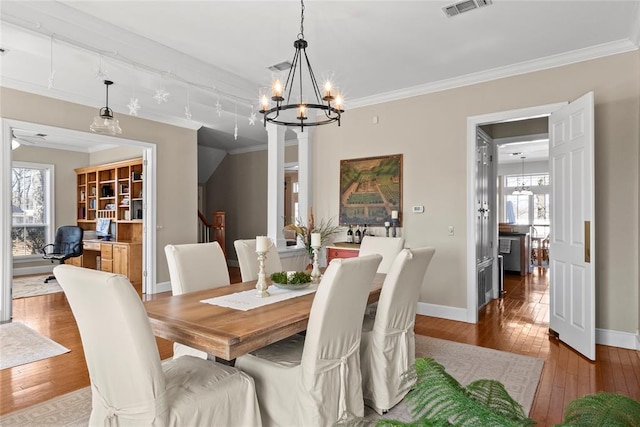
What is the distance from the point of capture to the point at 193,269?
110 inches

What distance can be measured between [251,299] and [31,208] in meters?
7.90

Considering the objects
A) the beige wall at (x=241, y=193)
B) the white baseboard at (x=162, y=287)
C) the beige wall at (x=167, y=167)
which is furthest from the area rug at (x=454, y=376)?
the beige wall at (x=241, y=193)

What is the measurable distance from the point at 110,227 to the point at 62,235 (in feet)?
2.65

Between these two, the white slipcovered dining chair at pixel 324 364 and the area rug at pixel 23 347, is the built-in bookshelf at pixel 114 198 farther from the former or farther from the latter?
the white slipcovered dining chair at pixel 324 364

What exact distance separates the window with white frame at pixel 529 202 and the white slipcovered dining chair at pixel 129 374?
11077mm

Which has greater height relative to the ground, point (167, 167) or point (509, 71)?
point (509, 71)

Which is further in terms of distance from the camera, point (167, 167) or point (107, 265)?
point (107, 265)

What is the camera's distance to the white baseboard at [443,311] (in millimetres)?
4438

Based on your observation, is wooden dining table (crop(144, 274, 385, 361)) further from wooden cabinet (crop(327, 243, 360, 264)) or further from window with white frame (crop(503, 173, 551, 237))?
window with white frame (crop(503, 173, 551, 237))

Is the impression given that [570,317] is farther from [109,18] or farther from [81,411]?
[109,18]

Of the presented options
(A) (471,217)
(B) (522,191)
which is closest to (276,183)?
(A) (471,217)

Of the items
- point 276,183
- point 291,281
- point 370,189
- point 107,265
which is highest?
point 276,183

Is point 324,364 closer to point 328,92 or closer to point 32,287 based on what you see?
point 328,92

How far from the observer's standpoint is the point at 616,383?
2.79 meters
